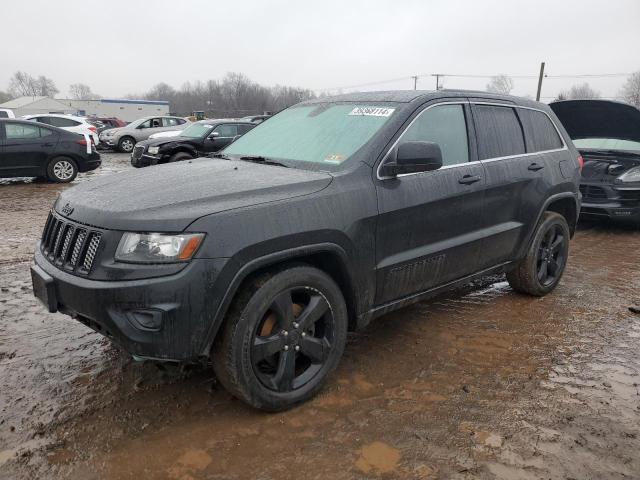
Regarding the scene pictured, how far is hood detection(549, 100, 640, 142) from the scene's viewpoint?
23.7 ft

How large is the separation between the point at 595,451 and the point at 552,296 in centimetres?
242

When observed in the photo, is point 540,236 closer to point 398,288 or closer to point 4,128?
point 398,288

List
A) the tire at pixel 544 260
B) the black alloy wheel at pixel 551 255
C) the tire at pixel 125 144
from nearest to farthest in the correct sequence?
the tire at pixel 544 260
the black alloy wheel at pixel 551 255
the tire at pixel 125 144

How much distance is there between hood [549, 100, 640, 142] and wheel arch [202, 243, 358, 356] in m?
5.91

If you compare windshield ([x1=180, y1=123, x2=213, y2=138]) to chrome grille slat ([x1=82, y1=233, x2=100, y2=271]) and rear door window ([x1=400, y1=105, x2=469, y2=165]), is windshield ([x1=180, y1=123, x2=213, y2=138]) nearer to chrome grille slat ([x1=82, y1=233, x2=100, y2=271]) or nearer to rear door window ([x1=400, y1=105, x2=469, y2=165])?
rear door window ([x1=400, y1=105, x2=469, y2=165])

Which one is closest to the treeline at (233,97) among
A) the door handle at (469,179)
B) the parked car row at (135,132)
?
the parked car row at (135,132)

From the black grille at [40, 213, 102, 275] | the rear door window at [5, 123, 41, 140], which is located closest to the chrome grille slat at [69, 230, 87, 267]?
the black grille at [40, 213, 102, 275]

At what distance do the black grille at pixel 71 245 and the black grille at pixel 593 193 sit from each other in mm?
7049

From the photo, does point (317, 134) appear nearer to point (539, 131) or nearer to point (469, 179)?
point (469, 179)

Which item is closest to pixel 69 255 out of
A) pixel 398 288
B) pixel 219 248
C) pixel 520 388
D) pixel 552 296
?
pixel 219 248

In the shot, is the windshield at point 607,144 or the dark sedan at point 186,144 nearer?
the windshield at point 607,144

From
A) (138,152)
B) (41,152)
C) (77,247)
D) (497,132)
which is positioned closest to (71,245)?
(77,247)

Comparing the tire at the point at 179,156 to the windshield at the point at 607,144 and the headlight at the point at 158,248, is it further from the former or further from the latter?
the headlight at the point at 158,248

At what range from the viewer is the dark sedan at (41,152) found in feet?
34.9
